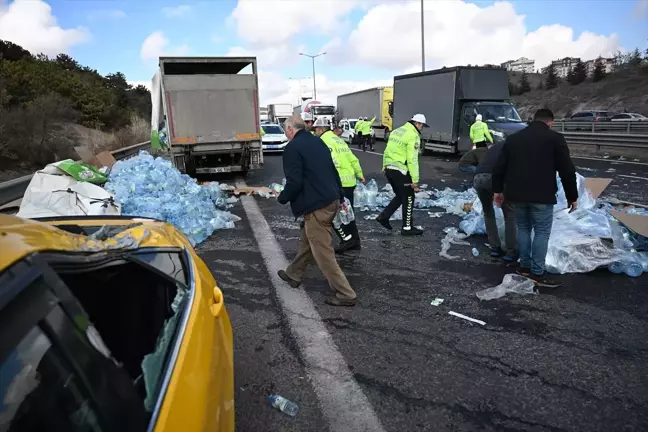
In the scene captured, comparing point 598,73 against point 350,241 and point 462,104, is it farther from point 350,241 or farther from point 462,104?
point 350,241

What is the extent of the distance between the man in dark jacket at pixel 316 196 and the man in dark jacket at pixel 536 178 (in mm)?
1896

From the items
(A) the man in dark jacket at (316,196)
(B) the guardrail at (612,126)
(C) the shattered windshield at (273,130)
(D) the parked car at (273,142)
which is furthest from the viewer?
(C) the shattered windshield at (273,130)

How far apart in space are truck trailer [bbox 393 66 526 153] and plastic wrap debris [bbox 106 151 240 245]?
1081cm

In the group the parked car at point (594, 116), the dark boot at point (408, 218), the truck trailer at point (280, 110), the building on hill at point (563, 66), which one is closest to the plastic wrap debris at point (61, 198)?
the dark boot at point (408, 218)

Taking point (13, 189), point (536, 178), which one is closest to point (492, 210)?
point (536, 178)

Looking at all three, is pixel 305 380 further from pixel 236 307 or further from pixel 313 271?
pixel 313 271

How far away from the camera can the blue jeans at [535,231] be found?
5.00 meters

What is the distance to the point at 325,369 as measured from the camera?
345cm

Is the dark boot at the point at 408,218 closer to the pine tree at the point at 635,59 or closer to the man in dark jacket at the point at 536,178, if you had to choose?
the man in dark jacket at the point at 536,178

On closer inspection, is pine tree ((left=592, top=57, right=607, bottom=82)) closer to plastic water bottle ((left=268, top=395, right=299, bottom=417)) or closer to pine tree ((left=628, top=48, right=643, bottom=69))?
pine tree ((left=628, top=48, right=643, bottom=69))

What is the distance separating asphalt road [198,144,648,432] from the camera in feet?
9.51

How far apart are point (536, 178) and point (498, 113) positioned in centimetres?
1351

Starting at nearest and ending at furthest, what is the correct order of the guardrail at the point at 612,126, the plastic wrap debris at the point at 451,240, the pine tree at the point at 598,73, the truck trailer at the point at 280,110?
the plastic wrap debris at the point at 451,240, the guardrail at the point at 612,126, the truck trailer at the point at 280,110, the pine tree at the point at 598,73

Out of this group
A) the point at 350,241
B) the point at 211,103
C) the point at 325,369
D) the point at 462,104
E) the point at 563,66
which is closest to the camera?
the point at 325,369
